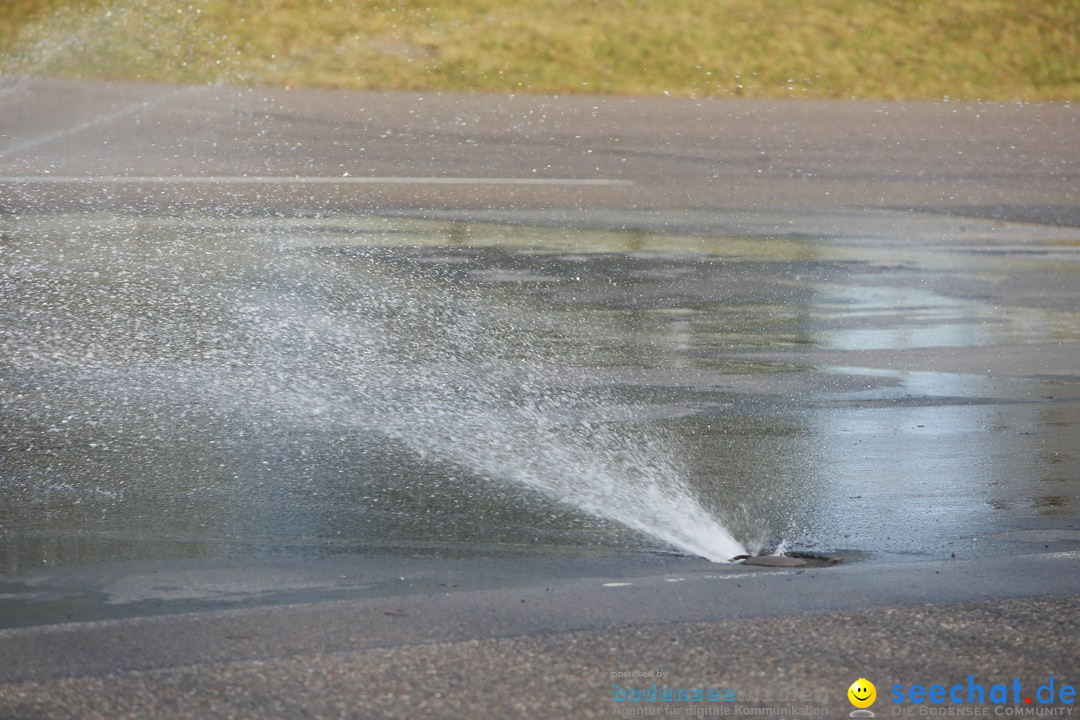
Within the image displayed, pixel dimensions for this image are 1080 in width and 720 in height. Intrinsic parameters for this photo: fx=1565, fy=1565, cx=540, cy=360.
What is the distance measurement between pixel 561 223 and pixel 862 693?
714cm

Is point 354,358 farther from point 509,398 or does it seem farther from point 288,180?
point 288,180

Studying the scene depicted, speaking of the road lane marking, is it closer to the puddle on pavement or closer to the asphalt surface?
the asphalt surface

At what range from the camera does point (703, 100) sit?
14.6m

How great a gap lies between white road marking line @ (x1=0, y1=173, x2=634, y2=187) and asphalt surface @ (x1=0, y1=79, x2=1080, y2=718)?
0.04m

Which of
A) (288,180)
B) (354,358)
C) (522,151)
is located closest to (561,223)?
(288,180)

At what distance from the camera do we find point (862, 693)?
315 centimetres

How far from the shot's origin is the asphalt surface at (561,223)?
318cm

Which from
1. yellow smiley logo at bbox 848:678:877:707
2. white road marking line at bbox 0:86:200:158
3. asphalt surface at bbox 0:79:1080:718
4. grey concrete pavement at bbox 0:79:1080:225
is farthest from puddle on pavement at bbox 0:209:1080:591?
white road marking line at bbox 0:86:200:158

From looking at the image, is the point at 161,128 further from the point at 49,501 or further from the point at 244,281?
the point at 49,501

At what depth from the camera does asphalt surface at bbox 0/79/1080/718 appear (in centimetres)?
318

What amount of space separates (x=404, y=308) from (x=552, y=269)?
138cm

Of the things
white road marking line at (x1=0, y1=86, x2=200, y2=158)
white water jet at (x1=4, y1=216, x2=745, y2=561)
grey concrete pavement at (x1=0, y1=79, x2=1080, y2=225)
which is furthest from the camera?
white road marking line at (x1=0, y1=86, x2=200, y2=158)

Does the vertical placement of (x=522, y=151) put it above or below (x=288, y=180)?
above

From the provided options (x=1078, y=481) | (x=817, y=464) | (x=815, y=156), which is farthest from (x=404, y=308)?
(x=815, y=156)
